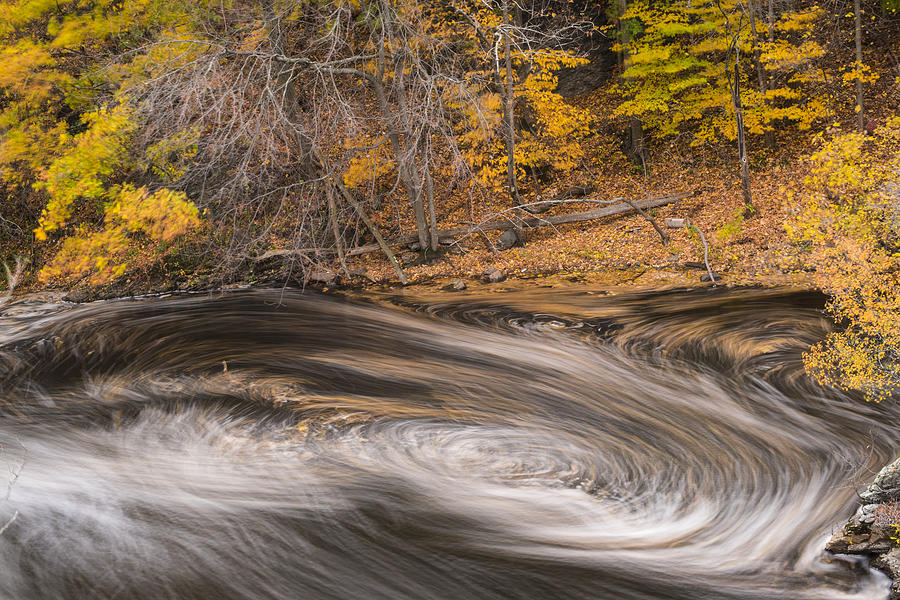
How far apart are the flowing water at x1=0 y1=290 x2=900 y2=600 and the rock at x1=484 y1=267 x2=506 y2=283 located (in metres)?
2.57

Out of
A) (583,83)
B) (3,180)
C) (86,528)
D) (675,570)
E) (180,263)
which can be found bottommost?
(675,570)

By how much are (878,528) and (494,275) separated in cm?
986

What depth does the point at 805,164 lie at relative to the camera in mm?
15977

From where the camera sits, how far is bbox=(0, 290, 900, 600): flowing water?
5.75 meters

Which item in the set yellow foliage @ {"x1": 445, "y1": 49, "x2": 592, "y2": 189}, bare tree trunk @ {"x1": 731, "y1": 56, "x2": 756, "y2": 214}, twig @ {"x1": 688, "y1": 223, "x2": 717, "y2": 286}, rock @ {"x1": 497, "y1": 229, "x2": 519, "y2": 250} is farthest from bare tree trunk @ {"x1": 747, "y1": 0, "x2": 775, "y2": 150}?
rock @ {"x1": 497, "y1": 229, "x2": 519, "y2": 250}

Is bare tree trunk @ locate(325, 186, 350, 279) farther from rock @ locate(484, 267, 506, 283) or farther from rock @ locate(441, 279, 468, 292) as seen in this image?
rock @ locate(484, 267, 506, 283)

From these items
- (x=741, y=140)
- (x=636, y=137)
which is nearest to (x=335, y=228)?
(x=741, y=140)

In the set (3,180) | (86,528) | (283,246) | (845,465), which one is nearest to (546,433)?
(845,465)

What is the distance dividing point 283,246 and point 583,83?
39.6 ft

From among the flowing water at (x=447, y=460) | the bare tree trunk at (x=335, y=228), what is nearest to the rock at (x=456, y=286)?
the flowing water at (x=447, y=460)

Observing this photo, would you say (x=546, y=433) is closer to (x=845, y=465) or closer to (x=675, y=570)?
(x=675, y=570)

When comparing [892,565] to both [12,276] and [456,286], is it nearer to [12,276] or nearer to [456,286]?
[456,286]

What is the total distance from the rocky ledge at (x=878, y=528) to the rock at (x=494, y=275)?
31.2 ft

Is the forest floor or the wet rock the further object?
the forest floor
